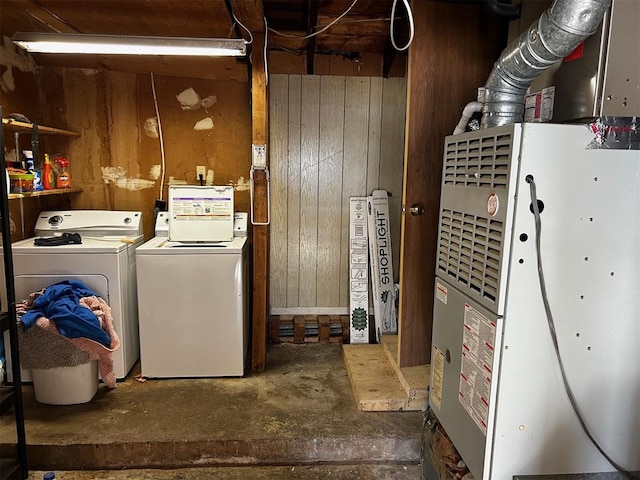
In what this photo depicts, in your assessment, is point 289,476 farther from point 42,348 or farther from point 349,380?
point 42,348

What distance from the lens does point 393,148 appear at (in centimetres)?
334

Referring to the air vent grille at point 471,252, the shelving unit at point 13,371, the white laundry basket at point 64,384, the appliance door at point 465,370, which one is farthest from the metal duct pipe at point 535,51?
Result: the white laundry basket at point 64,384

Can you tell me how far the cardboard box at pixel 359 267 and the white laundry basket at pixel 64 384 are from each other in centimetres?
176

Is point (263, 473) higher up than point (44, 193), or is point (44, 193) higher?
point (44, 193)

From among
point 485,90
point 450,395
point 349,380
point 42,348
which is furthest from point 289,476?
point 485,90

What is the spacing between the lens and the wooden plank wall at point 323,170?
326 cm

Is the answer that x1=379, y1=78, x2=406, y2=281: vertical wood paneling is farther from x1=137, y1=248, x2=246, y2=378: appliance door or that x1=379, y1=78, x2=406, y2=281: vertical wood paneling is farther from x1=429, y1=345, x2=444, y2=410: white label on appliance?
x1=429, y1=345, x2=444, y2=410: white label on appliance

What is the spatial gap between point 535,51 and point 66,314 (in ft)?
7.87

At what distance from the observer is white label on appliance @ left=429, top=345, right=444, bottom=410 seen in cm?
176

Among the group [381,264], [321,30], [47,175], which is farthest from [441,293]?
[47,175]

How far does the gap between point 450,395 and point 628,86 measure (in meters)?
1.21

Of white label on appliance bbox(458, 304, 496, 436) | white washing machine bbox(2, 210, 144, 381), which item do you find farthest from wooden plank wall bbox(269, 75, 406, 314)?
white label on appliance bbox(458, 304, 496, 436)

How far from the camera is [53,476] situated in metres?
1.96

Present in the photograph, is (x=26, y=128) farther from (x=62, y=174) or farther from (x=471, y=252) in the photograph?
(x=471, y=252)
